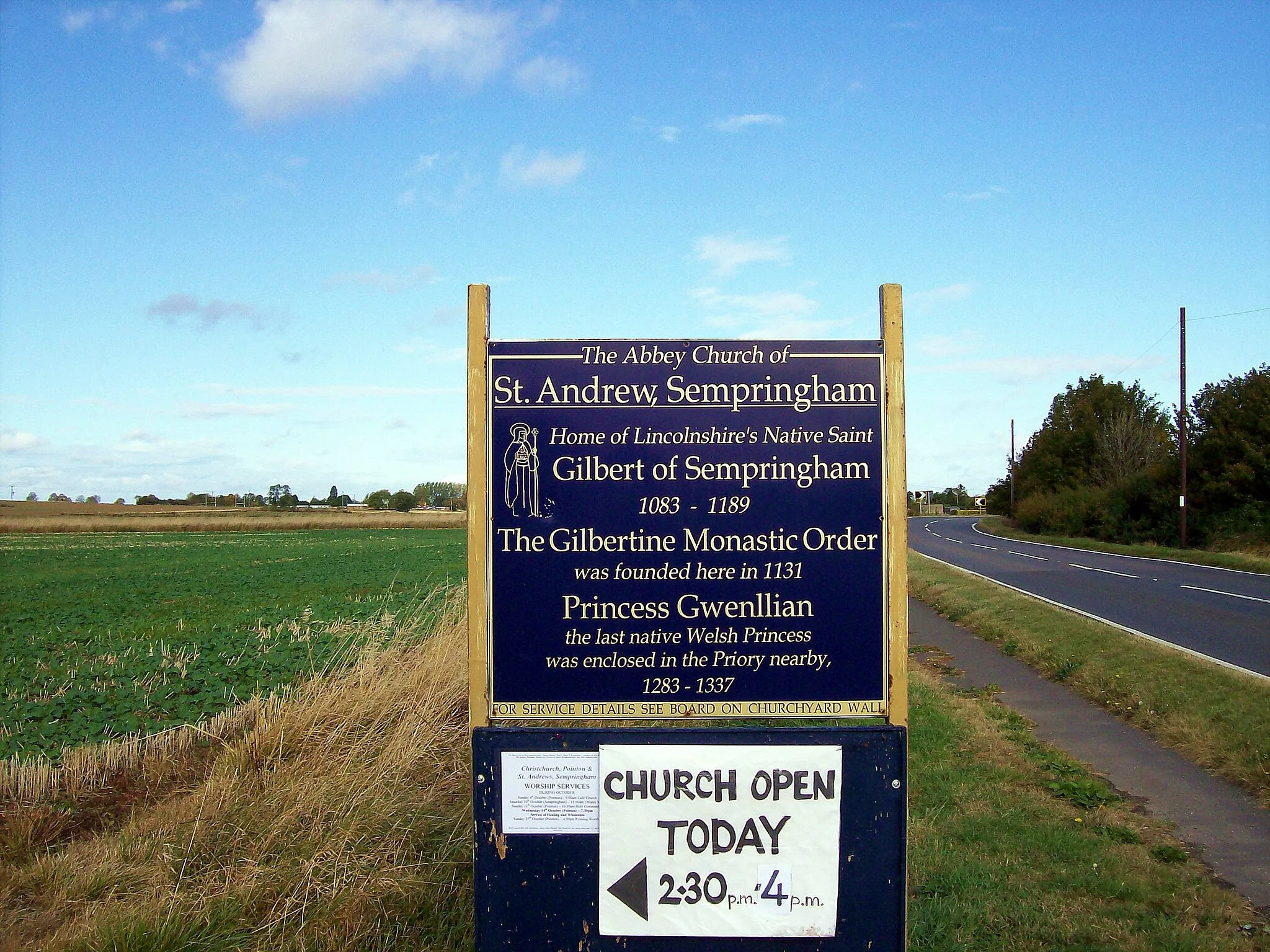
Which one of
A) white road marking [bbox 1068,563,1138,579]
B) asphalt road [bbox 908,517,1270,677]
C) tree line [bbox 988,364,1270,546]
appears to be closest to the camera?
asphalt road [bbox 908,517,1270,677]

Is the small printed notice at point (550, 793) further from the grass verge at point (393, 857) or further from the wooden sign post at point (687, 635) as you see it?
the grass verge at point (393, 857)

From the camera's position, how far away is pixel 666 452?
3.31 metres

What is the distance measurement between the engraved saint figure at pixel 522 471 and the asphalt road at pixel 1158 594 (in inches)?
348

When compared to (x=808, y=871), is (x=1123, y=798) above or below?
below

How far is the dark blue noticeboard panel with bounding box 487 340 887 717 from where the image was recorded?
3293mm

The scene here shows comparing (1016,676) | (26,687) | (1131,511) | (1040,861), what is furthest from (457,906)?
(1131,511)

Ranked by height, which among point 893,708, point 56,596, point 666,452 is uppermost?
point 666,452

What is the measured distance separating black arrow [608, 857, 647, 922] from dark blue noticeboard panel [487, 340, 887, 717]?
0.54 m

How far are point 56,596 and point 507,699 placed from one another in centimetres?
2213

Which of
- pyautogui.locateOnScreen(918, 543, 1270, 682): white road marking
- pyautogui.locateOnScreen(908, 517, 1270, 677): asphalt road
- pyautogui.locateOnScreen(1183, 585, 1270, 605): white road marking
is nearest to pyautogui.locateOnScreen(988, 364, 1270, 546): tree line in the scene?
pyautogui.locateOnScreen(908, 517, 1270, 677): asphalt road

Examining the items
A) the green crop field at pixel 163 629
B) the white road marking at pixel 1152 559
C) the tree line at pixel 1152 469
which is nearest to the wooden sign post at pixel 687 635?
the green crop field at pixel 163 629

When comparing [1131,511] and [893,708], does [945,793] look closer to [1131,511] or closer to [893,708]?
[893,708]

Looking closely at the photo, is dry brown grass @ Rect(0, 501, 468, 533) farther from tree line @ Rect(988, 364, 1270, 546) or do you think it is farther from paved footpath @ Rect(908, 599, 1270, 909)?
paved footpath @ Rect(908, 599, 1270, 909)

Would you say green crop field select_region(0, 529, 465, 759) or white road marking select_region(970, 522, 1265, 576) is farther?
white road marking select_region(970, 522, 1265, 576)
